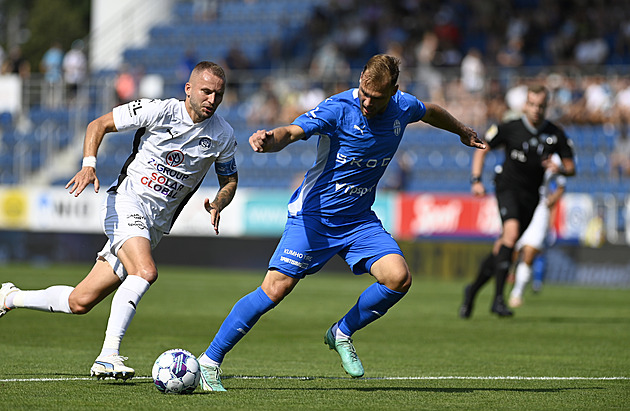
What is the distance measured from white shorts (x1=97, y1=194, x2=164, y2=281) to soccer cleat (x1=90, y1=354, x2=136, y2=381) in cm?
71

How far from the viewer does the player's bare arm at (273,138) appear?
5816 millimetres

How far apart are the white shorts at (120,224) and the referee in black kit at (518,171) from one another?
19.3 feet

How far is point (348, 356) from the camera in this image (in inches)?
281

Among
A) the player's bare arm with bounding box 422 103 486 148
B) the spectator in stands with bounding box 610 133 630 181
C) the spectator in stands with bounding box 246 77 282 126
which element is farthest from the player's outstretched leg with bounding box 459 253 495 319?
the spectator in stands with bounding box 246 77 282 126

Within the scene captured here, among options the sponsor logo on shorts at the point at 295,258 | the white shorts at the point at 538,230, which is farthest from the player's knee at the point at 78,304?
the white shorts at the point at 538,230

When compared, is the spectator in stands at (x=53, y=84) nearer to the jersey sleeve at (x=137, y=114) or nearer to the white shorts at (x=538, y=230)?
the white shorts at (x=538, y=230)

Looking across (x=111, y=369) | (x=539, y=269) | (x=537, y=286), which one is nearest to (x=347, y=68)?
(x=539, y=269)

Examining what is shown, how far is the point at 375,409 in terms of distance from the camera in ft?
19.3

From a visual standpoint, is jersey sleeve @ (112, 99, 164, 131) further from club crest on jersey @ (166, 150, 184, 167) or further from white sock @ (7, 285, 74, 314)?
white sock @ (7, 285, 74, 314)

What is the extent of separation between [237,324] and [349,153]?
137 centimetres

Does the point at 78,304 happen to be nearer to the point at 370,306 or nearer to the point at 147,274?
the point at 147,274

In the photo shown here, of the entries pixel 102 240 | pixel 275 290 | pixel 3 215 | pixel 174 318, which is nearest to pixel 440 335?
pixel 174 318

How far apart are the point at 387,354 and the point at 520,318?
403 centimetres

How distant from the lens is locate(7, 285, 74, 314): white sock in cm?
732
